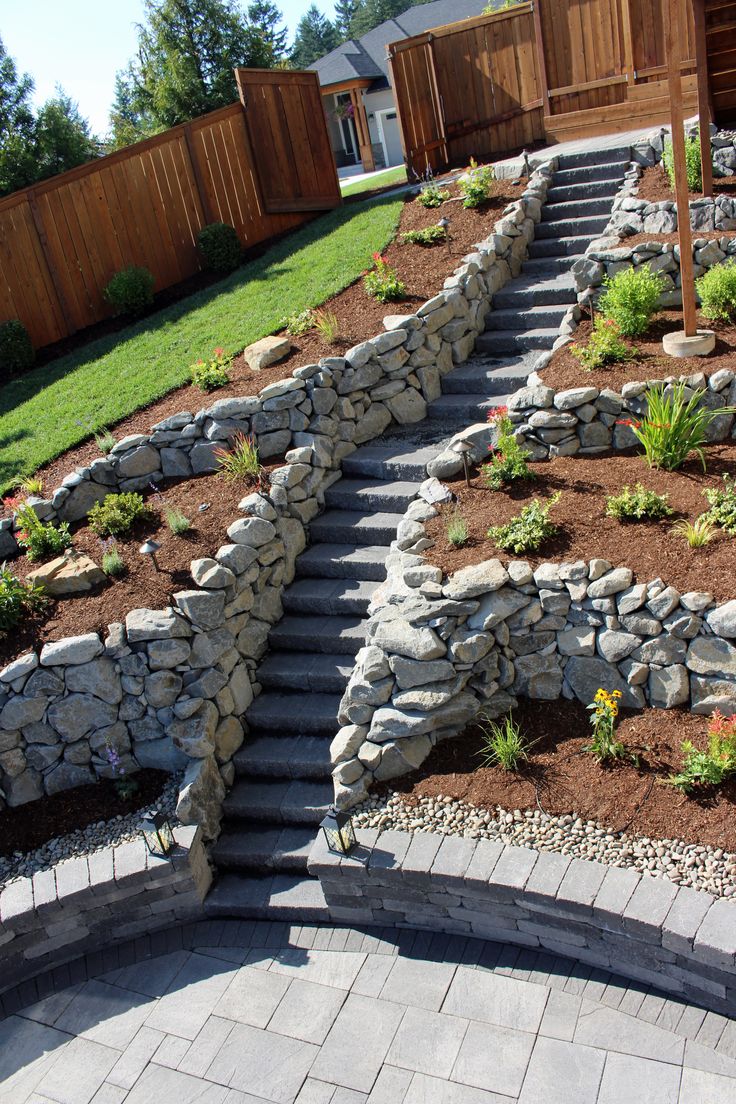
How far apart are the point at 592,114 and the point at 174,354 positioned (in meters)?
6.43

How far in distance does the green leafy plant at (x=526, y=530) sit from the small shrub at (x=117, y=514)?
2.87 m

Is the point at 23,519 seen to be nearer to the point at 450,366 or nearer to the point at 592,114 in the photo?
the point at 450,366

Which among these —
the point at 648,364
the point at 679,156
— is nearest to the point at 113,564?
the point at 648,364

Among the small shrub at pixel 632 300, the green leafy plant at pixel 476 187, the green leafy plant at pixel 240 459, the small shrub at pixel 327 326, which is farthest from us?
the green leafy plant at pixel 476 187

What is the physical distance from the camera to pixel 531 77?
39.6ft

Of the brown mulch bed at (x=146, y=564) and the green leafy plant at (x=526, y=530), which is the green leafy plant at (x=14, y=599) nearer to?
the brown mulch bed at (x=146, y=564)

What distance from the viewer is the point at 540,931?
Result: 496 cm

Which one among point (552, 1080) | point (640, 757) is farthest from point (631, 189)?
point (552, 1080)

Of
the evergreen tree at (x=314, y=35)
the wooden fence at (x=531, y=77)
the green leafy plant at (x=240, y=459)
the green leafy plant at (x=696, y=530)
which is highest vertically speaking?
the evergreen tree at (x=314, y=35)

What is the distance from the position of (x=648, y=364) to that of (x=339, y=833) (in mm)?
4426

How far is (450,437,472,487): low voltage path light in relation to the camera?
273 inches

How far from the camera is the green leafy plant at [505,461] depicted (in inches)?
263

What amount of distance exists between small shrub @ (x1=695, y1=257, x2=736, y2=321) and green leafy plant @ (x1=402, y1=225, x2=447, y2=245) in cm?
325

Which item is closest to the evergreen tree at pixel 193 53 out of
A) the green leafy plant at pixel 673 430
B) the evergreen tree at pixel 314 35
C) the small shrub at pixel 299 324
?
the small shrub at pixel 299 324
